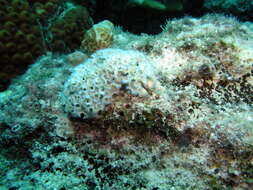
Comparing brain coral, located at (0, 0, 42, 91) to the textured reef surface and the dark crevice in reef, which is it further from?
the dark crevice in reef

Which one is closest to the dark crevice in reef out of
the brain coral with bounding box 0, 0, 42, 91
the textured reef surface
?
the brain coral with bounding box 0, 0, 42, 91

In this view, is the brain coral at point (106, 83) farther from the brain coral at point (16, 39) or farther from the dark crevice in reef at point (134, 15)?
the dark crevice in reef at point (134, 15)

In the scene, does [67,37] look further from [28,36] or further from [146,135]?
[146,135]

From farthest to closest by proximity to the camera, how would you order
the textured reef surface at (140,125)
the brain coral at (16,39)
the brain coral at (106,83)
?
the brain coral at (16,39)
the brain coral at (106,83)
the textured reef surface at (140,125)

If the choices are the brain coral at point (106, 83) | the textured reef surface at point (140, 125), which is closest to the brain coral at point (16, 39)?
the textured reef surface at point (140, 125)

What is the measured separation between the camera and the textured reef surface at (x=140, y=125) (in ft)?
6.10

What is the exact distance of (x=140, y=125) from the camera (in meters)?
1.96

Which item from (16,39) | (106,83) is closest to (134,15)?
(16,39)

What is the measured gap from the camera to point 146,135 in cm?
196

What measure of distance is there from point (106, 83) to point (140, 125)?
525 mm

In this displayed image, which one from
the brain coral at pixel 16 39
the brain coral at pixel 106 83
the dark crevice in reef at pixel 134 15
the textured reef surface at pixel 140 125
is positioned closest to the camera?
the textured reef surface at pixel 140 125

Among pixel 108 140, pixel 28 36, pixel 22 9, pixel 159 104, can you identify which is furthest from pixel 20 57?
pixel 159 104

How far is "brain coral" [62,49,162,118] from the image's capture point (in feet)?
6.43

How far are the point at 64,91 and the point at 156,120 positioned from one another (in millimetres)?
1002
